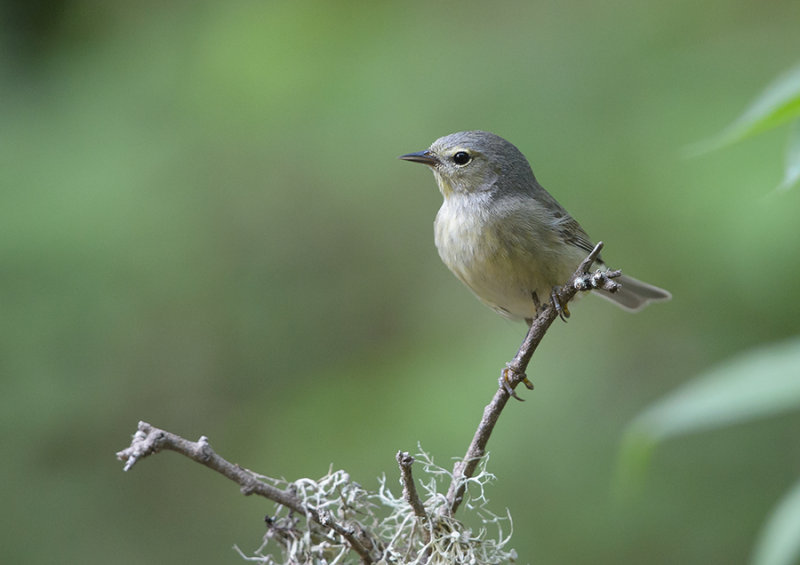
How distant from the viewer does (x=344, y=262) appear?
5.93m

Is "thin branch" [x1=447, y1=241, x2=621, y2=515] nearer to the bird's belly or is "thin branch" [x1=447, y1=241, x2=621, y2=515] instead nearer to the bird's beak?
the bird's belly

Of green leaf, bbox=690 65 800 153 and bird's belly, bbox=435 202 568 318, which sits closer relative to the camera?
green leaf, bbox=690 65 800 153

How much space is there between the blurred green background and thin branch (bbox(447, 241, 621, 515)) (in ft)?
9.06

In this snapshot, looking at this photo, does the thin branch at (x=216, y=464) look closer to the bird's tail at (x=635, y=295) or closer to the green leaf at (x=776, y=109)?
the green leaf at (x=776, y=109)

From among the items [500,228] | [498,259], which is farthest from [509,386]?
[500,228]

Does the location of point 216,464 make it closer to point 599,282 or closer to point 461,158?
point 599,282

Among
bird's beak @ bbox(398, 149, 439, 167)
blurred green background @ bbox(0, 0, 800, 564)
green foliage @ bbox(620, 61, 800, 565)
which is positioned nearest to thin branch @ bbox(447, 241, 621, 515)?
green foliage @ bbox(620, 61, 800, 565)

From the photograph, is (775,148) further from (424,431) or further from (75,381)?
(75,381)

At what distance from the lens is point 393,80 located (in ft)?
18.3

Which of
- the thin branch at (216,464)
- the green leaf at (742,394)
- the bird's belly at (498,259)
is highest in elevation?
the bird's belly at (498,259)

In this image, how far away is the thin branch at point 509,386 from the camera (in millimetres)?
1744

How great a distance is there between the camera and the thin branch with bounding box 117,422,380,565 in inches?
53.4

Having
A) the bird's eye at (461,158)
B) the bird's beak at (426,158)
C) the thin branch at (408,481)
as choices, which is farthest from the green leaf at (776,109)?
the bird's eye at (461,158)

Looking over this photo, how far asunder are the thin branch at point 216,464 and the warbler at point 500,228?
1.89 m
